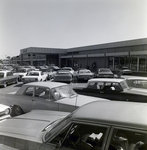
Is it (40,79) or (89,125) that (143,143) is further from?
(40,79)

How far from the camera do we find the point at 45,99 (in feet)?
14.7

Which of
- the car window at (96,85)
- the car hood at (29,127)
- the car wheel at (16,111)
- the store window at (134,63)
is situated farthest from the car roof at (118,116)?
the store window at (134,63)

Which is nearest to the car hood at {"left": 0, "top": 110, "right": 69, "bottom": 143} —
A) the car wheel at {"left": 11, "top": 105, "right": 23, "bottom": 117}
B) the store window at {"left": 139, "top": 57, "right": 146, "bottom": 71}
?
the car wheel at {"left": 11, "top": 105, "right": 23, "bottom": 117}

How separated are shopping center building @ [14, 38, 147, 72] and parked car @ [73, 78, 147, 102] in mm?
10276

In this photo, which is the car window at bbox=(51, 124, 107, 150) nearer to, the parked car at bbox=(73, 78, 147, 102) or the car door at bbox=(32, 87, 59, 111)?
the car door at bbox=(32, 87, 59, 111)

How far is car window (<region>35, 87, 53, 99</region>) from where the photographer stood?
451 cm

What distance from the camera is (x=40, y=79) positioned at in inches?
480

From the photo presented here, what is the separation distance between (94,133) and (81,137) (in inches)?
7.6

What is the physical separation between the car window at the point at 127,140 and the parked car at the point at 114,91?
13.8 ft

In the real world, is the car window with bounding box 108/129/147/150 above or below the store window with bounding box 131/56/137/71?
below

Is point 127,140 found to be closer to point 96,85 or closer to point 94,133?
point 94,133

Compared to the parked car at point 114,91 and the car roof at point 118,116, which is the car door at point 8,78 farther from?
the car roof at point 118,116

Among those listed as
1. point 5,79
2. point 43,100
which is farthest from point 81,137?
point 5,79

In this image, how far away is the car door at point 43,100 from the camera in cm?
431
